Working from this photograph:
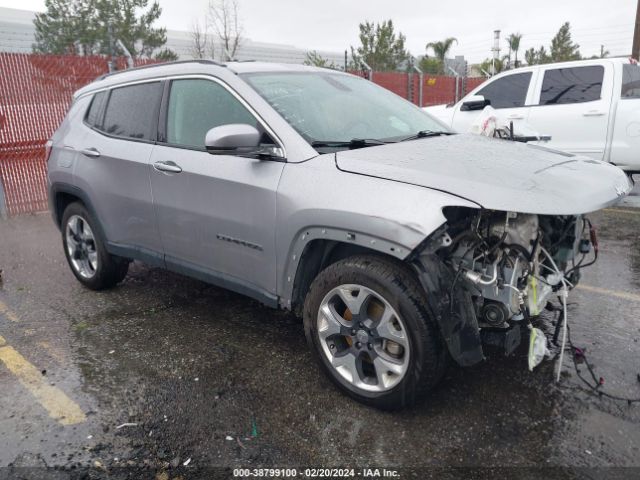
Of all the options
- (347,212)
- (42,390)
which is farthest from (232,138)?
(42,390)

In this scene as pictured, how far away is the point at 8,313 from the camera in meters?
4.33

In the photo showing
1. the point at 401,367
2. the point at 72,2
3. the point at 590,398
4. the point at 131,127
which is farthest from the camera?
the point at 72,2

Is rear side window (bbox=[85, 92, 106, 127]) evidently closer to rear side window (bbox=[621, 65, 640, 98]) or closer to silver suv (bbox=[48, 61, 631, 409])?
silver suv (bbox=[48, 61, 631, 409])

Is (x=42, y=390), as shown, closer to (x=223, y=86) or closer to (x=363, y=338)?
(x=363, y=338)

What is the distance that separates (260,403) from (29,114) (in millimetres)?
7698

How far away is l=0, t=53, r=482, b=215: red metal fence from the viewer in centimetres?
824

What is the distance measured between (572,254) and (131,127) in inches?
125

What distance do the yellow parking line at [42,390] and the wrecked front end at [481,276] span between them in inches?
77.3

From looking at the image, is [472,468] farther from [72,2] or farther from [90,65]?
[72,2]

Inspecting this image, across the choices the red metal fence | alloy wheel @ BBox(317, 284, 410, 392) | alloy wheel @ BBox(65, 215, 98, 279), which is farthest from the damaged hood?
the red metal fence

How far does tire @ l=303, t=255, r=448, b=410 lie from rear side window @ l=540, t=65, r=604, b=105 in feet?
20.5

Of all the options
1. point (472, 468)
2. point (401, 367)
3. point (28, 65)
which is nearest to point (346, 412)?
point (401, 367)

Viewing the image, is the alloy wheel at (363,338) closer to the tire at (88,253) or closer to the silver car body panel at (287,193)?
the silver car body panel at (287,193)

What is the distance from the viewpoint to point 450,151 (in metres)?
3.05
